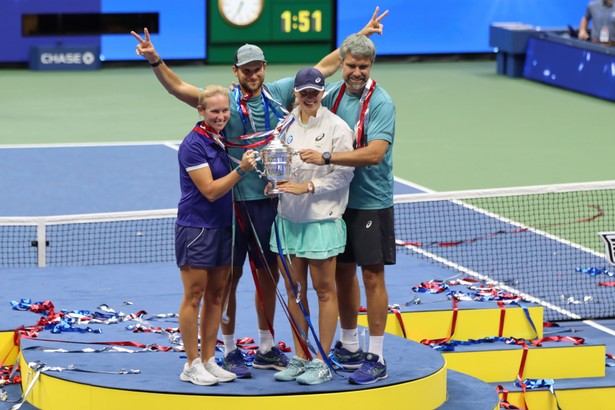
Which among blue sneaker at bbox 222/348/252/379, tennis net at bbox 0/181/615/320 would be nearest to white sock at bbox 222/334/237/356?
blue sneaker at bbox 222/348/252/379

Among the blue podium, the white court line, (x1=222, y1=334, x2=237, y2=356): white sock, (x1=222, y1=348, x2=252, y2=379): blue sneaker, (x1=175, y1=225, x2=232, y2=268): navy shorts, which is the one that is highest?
the blue podium

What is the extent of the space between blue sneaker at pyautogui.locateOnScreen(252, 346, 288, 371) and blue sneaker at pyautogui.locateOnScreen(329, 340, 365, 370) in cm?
31

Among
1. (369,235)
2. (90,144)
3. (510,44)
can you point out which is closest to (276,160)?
(369,235)

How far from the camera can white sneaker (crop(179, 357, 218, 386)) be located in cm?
841

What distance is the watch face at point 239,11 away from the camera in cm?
2791

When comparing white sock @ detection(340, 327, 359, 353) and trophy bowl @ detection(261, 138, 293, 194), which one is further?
white sock @ detection(340, 327, 359, 353)

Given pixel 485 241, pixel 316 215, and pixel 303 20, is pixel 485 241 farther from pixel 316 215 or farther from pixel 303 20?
pixel 303 20

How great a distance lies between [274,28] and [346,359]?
65.4 ft

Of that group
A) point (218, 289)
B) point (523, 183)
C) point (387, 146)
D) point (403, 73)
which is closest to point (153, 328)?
point (218, 289)

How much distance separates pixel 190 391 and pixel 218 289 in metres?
0.64

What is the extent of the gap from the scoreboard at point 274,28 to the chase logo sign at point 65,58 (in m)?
2.37

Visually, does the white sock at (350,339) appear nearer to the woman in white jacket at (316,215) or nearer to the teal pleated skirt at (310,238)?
the woman in white jacket at (316,215)

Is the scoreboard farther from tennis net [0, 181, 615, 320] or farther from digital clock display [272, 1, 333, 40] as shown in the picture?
tennis net [0, 181, 615, 320]

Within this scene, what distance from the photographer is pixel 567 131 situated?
842 inches
